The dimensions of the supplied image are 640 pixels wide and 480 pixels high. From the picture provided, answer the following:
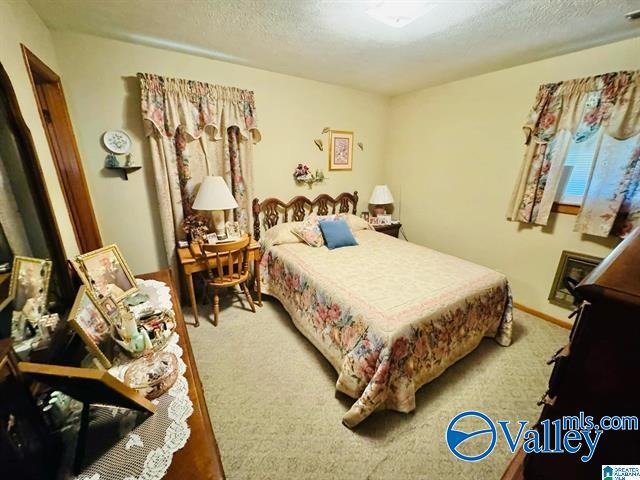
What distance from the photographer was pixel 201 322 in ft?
7.93

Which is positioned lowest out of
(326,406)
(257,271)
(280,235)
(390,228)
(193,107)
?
(326,406)

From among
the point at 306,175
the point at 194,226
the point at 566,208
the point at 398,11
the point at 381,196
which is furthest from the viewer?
the point at 381,196

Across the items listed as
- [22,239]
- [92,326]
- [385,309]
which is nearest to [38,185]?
[22,239]

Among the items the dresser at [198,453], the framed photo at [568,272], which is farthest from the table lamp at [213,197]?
the framed photo at [568,272]

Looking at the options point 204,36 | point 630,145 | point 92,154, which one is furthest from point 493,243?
point 92,154

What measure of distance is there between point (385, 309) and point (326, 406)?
29.0 inches

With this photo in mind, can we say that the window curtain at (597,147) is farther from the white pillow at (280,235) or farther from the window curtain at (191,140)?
the window curtain at (191,140)

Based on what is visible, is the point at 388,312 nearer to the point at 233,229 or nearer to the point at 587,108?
the point at 233,229

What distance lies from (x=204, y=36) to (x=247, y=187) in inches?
50.4

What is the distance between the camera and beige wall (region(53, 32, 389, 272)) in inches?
79.4

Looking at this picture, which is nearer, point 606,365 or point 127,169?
point 606,365

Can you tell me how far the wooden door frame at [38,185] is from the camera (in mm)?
896

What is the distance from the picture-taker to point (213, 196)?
2.32m

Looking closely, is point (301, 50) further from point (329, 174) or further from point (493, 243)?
point (493, 243)
